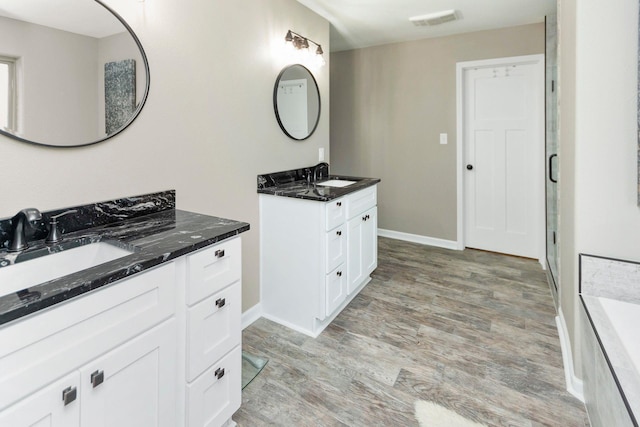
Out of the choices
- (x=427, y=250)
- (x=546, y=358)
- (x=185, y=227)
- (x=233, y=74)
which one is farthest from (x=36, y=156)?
(x=427, y=250)

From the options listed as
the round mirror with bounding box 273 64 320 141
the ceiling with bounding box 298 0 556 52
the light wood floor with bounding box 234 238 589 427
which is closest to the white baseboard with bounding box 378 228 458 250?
the light wood floor with bounding box 234 238 589 427

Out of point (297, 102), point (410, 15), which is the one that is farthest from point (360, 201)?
point (410, 15)

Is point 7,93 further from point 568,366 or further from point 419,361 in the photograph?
Answer: point 568,366

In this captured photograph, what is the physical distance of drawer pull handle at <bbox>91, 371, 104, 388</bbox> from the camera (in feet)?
3.15

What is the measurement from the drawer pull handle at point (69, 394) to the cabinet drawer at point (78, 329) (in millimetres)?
51

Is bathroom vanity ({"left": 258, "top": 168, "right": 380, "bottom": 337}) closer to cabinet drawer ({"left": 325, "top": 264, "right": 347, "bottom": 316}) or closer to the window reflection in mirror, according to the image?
cabinet drawer ({"left": 325, "top": 264, "right": 347, "bottom": 316})

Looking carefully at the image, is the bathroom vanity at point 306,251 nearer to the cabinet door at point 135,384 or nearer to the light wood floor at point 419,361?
the light wood floor at point 419,361

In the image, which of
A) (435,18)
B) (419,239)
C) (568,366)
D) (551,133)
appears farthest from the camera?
(419,239)

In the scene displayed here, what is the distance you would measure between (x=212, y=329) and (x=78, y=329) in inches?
20.2

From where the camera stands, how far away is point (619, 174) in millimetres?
1492

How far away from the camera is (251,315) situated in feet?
7.92

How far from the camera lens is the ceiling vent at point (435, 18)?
10.3 ft

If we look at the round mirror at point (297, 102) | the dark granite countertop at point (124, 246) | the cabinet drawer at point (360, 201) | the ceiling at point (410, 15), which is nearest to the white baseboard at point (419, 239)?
the cabinet drawer at point (360, 201)

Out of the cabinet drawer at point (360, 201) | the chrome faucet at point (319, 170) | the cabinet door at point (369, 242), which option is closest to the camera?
the cabinet drawer at point (360, 201)
